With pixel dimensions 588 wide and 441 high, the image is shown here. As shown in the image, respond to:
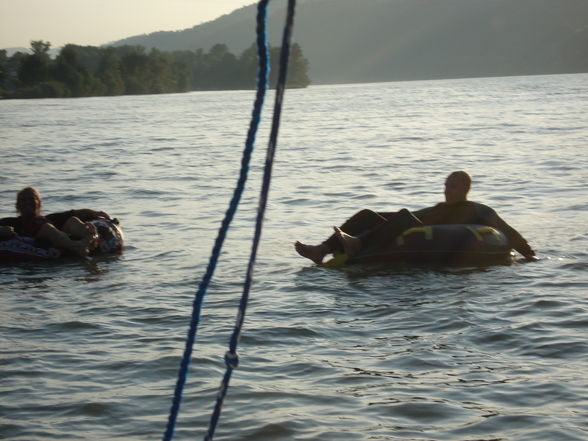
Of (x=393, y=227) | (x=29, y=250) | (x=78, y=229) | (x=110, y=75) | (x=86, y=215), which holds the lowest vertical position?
(x=29, y=250)

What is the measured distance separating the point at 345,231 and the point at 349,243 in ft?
1.68

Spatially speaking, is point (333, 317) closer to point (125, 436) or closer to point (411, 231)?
point (411, 231)

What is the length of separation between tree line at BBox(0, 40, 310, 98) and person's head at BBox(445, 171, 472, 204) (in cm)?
10415

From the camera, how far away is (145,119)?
60500 millimetres

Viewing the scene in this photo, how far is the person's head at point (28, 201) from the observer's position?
11688mm

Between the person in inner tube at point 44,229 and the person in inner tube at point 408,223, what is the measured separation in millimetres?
2938

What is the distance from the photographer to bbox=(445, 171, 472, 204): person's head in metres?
10.7

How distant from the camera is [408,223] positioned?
10.9m

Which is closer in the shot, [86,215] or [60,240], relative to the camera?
[60,240]

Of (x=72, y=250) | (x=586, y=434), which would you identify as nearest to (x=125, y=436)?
(x=586, y=434)

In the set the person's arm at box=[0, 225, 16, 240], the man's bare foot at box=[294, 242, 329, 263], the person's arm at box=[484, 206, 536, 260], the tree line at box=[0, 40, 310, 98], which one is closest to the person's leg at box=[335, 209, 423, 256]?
the man's bare foot at box=[294, 242, 329, 263]

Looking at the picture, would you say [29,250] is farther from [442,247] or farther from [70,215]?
[442,247]

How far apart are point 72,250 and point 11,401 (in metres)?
5.75

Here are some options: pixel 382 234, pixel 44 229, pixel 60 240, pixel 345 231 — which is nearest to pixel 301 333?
pixel 382 234
